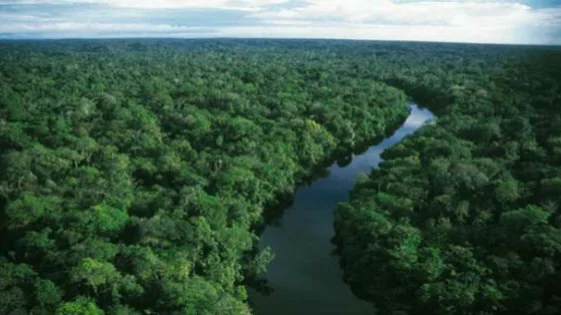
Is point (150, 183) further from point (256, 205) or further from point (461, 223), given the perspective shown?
point (461, 223)

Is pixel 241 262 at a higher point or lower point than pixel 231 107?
lower

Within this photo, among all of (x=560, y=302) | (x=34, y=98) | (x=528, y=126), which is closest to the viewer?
(x=560, y=302)

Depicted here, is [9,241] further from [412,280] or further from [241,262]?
[412,280]

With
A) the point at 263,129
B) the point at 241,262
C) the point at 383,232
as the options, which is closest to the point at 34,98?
the point at 263,129

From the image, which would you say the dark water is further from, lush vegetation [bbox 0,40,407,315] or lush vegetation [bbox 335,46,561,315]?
lush vegetation [bbox 0,40,407,315]

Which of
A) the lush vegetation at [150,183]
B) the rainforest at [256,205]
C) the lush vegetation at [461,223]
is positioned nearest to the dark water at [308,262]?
the rainforest at [256,205]

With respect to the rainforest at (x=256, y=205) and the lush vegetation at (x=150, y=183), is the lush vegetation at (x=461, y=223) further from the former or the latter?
the lush vegetation at (x=150, y=183)
